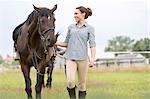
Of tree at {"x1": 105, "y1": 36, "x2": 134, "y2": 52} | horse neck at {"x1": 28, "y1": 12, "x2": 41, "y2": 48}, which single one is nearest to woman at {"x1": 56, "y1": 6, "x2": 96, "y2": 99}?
horse neck at {"x1": 28, "y1": 12, "x2": 41, "y2": 48}

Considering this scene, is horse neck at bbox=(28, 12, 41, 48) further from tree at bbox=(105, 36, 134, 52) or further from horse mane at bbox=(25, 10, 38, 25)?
tree at bbox=(105, 36, 134, 52)

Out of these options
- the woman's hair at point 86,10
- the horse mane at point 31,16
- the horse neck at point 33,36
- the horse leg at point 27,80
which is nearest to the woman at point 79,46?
the woman's hair at point 86,10

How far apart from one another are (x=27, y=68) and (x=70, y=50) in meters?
2.04

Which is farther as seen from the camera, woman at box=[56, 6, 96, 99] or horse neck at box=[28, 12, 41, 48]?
horse neck at box=[28, 12, 41, 48]

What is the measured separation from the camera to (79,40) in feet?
25.3

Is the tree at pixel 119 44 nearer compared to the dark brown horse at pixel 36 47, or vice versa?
the dark brown horse at pixel 36 47

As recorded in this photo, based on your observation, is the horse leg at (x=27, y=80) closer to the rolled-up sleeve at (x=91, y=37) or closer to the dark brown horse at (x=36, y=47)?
the dark brown horse at (x=36, y=47)

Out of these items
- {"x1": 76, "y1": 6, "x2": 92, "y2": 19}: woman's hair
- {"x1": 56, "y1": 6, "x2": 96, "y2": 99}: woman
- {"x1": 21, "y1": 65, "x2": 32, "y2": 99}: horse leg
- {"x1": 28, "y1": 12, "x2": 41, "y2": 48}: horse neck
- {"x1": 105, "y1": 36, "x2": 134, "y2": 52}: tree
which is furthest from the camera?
{"x1": 105, "y1": 36, "x2": 134, "y2": 52}: tree

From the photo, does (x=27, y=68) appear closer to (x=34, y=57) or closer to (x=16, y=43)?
(x=34, y=57)

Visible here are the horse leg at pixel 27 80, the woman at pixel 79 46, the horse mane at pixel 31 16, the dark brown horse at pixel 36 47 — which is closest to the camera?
the woman at pixel 79 46

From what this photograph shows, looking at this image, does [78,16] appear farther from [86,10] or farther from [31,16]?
[31,16]

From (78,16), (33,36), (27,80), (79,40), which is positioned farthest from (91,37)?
(27,80)

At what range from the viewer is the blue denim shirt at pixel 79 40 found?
768 cm

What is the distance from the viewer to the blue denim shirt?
7.68 m
